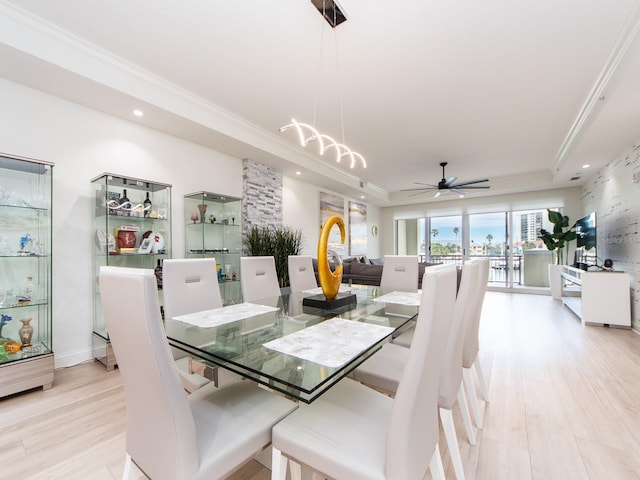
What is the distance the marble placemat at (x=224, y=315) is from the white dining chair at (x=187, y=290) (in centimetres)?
18

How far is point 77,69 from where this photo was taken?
228cm

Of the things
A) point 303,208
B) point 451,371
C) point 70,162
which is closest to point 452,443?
point 451,371

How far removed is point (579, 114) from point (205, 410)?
4.69 meters

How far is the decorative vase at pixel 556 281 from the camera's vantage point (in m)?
5.95

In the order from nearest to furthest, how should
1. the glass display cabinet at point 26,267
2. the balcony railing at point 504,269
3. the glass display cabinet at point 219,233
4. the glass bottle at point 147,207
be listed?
the glass display cabinet at point 26,267
the glass bottle at point 147,207
the glass display cabinet at point 219,233
the balcony railing at point 504,269

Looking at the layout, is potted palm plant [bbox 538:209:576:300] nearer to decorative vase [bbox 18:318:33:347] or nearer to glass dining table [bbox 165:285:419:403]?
glass dining table [bbox 165:285:419:403]

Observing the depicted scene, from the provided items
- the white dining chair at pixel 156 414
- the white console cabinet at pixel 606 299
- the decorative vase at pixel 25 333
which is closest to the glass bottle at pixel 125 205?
the decorative vase at pixel 25 333

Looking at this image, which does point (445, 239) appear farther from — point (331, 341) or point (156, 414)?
point (156, 414)

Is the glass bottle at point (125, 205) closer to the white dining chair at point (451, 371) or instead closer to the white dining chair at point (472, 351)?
the white dining chair at point (451, 371)

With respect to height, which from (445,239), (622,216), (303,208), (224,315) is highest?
(303,208)

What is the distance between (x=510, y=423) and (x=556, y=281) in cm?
562

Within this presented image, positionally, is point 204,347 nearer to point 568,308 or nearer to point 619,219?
point 619,219

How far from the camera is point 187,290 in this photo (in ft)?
6.50

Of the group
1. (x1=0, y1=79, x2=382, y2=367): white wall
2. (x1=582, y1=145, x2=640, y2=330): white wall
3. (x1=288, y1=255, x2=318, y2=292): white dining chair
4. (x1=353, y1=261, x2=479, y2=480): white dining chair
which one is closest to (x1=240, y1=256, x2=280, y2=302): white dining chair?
(x1=288, y1=255, x2=318, y2=292): white dining chair
